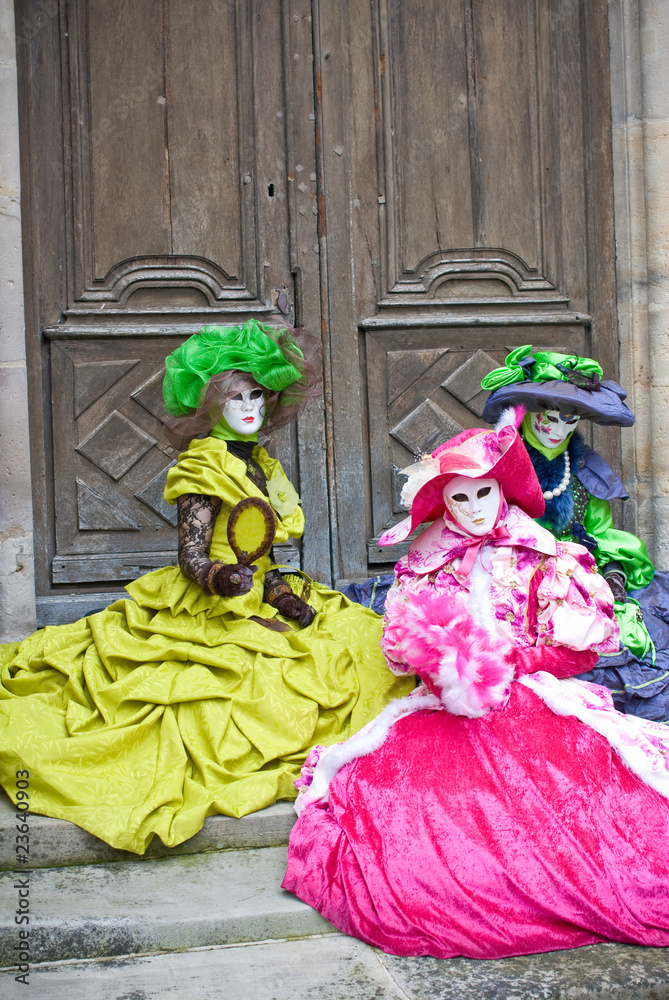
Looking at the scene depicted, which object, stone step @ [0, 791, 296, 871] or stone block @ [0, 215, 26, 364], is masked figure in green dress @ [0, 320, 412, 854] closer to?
stone step @ [0, 791, 296, 871]

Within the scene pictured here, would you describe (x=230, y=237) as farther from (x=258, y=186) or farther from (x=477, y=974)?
(x=477, y=974)

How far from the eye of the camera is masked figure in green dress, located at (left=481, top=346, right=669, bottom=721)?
303 centimetres

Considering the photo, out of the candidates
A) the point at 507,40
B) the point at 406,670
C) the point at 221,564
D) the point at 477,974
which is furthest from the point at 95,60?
the point at 477,974

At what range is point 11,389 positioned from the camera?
12.0ft

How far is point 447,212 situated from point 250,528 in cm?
204

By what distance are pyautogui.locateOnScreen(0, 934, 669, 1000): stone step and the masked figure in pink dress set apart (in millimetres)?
51

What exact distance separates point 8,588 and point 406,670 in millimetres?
1784

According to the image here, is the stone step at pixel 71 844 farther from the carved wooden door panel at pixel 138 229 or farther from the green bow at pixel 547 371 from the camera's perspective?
the green bow at pixel 547 371

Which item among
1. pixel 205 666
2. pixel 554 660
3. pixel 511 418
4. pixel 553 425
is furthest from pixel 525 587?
pixel 205 666

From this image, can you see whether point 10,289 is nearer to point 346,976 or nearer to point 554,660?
point 554,660

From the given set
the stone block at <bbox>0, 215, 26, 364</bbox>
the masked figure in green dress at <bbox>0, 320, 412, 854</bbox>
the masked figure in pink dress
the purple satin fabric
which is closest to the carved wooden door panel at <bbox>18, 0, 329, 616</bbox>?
the stone block at <bbox>0, 215, 26, 364</bbox>

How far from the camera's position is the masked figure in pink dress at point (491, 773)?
220 cm

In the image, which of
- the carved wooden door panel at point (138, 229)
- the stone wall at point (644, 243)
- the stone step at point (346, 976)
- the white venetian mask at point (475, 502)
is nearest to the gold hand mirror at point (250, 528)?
the white venetian mask at point (475, 502)

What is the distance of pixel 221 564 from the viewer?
10.00 feet
